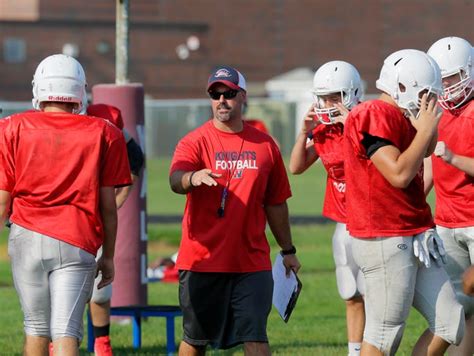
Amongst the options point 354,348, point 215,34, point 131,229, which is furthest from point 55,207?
point 215,34

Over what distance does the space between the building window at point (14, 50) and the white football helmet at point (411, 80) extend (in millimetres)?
48743

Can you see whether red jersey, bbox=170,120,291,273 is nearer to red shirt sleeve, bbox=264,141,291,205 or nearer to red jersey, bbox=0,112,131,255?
red shirt sleeve, bbox=264,141,291,205

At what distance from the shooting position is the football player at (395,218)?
636 cm

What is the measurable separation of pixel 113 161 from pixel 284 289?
1601 millimetres

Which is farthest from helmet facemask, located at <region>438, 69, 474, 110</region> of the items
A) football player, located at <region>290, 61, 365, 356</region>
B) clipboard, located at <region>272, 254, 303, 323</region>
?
clipboard, located at <region>272, 254, 303, 323</region>

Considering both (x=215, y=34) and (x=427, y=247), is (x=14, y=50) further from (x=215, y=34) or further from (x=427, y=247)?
(x=427, y=247)

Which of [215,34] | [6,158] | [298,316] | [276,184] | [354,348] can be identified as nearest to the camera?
[6,158]

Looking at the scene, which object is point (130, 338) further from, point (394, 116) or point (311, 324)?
point (394, 116)

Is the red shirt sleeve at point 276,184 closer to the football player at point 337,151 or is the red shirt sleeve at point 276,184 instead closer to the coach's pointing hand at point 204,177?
the coach's pointing hand at point 204,177

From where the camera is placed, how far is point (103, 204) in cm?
670

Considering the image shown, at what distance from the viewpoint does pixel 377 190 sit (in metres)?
6.48

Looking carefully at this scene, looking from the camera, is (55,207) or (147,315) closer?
(55,207)

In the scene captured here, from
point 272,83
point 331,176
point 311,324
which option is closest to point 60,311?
point 331,176

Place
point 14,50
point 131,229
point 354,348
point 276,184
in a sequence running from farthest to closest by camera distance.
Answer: point 14,50 < point 131,229 < point 354,348 < point 276,184
